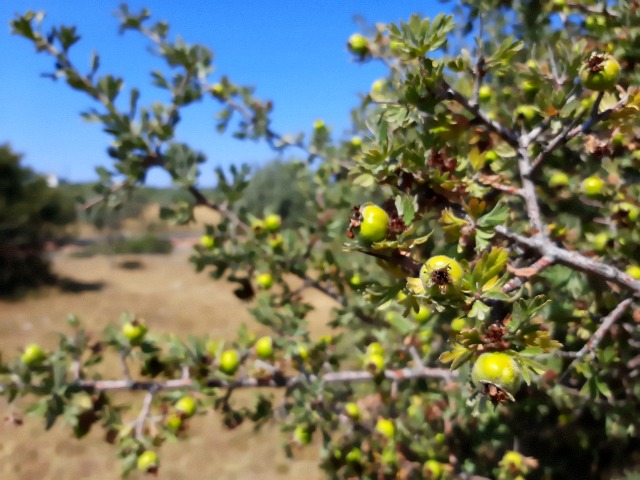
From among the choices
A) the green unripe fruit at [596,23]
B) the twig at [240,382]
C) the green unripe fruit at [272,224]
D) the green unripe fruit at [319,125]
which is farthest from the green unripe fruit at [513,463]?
the green unripe fruit at [319,125]

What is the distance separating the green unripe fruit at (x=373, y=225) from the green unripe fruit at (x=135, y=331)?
4.73ft

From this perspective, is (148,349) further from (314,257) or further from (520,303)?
(520,303)

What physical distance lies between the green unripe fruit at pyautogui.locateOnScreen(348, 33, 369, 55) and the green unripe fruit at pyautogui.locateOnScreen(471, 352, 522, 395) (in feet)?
5.28

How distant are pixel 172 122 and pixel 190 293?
11.6 metres

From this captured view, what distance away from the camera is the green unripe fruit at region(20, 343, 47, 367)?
1.99m

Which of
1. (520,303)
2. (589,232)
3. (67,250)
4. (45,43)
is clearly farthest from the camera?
(67,250)

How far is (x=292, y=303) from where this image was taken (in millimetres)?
2621

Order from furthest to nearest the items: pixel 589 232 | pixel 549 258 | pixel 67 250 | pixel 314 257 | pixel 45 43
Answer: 1. pixel 67 250
2. pixel 314 257
3. pixel 45 43
4. pixel 589 232
5. pixel 549 258

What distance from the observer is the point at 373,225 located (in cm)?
102

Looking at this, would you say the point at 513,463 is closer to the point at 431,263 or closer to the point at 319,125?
the point at 431,263

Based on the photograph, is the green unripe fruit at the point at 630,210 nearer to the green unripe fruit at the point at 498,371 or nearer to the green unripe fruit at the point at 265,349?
the green unripe fruit at the point at 498,371

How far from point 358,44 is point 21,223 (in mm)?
15430

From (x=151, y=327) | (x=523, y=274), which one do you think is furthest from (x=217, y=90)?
(x=151, y=327)

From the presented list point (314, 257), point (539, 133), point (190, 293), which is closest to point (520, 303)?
point (539, 133)
